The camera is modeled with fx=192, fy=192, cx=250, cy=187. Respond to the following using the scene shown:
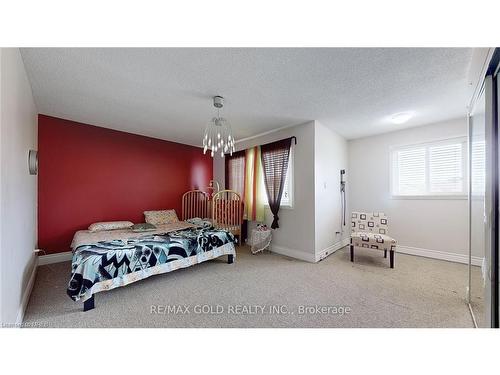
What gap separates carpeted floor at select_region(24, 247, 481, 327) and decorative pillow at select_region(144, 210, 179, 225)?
134cm

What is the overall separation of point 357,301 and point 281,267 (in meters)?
1.13

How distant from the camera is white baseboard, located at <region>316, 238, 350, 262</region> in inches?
126

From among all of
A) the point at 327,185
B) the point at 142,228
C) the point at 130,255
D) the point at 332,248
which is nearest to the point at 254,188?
the point at 327,185

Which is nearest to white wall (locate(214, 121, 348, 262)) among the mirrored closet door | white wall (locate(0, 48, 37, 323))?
the mirrored closet door

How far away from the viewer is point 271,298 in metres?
1.99

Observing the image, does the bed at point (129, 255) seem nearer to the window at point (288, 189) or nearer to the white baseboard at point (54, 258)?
the white baseboard at point (54, 258)

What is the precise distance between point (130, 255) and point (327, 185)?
3.19m

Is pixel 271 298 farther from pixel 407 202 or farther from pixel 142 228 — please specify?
pixel 407 202

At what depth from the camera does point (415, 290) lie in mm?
2160

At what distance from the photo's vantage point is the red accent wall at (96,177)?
3045 millimetres

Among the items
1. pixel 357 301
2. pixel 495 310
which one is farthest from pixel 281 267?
pixel 495 310

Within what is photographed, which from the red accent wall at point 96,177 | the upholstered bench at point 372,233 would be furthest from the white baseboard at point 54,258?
the upholstered bench at point 372,233

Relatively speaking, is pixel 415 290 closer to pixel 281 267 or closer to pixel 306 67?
pixel 281 267
